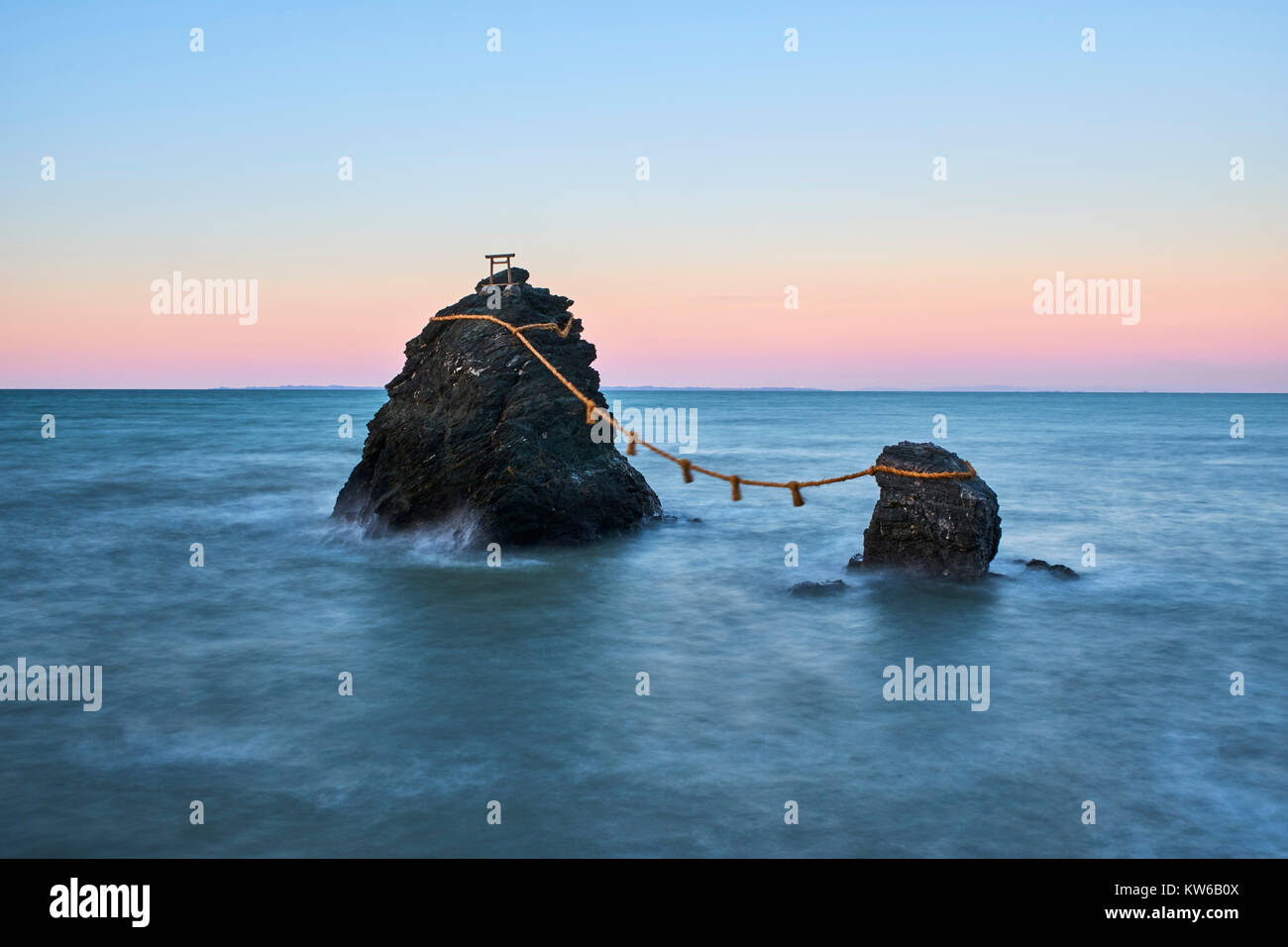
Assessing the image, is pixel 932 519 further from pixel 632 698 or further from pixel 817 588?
pixel 632 698

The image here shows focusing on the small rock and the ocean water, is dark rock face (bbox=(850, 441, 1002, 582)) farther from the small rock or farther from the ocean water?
the small rock

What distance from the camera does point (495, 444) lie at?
15.9 metres

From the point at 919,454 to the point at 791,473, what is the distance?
73.9ft

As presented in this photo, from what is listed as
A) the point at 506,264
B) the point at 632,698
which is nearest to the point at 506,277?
the point at 506,264

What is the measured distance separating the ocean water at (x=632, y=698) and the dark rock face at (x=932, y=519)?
55cm

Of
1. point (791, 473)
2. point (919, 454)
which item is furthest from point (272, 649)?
point (791, 473)

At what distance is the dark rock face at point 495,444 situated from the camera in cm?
1580

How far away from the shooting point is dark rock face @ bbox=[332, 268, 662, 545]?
51.8 ft

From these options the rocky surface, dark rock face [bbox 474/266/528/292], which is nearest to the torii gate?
dark rock face [bbox 474/266/528/292]

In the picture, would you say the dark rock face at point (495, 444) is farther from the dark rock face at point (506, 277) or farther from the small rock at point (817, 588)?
the small rock at point (817, 588)

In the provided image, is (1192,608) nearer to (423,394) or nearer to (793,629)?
(793,629)

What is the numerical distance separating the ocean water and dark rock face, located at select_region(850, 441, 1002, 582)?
0.55 metres

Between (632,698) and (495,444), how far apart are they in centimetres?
748
